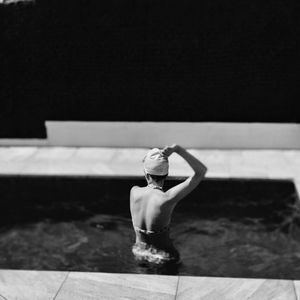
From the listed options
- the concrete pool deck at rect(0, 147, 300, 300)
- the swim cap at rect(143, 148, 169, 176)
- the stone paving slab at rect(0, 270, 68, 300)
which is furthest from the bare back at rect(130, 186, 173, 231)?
the stone paving slab at rect(0, 270, 68, 300)

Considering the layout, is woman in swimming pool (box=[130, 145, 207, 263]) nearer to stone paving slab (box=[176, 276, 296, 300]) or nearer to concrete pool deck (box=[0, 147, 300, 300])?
concrete pool deck (box=[0, 147, 300, 300])

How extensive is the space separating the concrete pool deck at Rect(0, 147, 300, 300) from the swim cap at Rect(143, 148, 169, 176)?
4.11 feet

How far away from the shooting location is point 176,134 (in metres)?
13.0

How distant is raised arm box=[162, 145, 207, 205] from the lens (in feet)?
22.7

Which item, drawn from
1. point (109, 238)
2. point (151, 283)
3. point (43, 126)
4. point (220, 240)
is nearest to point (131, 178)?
point (109, 238)

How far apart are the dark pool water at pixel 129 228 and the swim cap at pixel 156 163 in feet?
5.57

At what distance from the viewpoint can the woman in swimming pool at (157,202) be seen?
22.9 feet

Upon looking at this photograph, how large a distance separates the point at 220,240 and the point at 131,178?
229 cm

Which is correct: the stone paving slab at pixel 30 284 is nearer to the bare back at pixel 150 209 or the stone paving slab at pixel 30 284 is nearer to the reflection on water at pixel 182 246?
the bare back at pixel 150 209

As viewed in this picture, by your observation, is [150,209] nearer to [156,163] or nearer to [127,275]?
[156,163]

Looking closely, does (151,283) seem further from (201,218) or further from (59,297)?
(201,218)

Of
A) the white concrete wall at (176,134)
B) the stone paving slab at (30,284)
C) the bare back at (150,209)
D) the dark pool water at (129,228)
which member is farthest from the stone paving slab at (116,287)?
the white concrete wall at (176,134)
